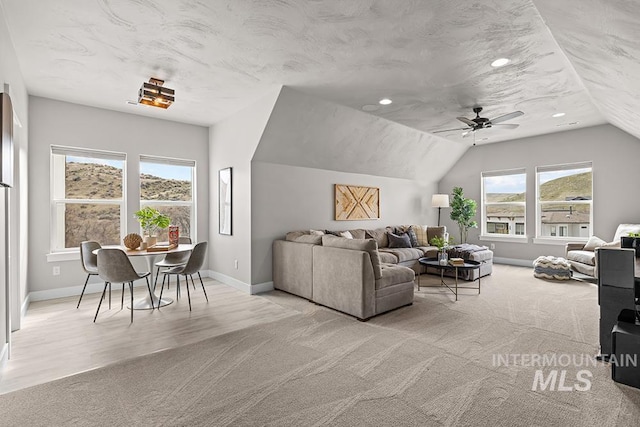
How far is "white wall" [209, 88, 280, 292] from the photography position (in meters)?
4.77

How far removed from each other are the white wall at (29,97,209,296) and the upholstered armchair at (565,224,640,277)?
6.91 metres

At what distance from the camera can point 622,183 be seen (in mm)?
5887

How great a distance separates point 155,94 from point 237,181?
1.77 m

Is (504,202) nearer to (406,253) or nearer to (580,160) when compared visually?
(580,160)

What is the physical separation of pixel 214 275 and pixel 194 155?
7.12ft

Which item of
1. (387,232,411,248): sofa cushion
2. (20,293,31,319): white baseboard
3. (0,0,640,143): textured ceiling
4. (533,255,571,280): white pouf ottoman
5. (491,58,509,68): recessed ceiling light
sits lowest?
(20,293,31,319): white baseboard

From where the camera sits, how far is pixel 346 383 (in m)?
2.35

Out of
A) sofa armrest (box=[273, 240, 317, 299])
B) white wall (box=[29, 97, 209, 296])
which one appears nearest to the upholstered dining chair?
white wall (box=[29, 97, 209, 296])

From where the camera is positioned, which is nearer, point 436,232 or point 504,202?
point 436,232

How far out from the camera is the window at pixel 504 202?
23.7ft

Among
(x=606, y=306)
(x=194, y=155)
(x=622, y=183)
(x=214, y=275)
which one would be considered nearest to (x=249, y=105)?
(x=194, y=155)

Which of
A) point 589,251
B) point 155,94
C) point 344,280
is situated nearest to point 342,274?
point 344,280

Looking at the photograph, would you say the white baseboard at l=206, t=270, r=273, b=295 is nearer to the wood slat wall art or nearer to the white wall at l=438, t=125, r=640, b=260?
the wood slat wall art

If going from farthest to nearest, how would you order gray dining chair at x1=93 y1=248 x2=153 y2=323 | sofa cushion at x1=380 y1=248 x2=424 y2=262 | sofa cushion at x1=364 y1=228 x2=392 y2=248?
sofa cushion at x1=364 y1=228 x2=392 y2=248 < sofa cushion at x1=380 y1=248 x2=424 y2=262 < gray dining chair at x1=93 y1=248 x2=153 y2=323
